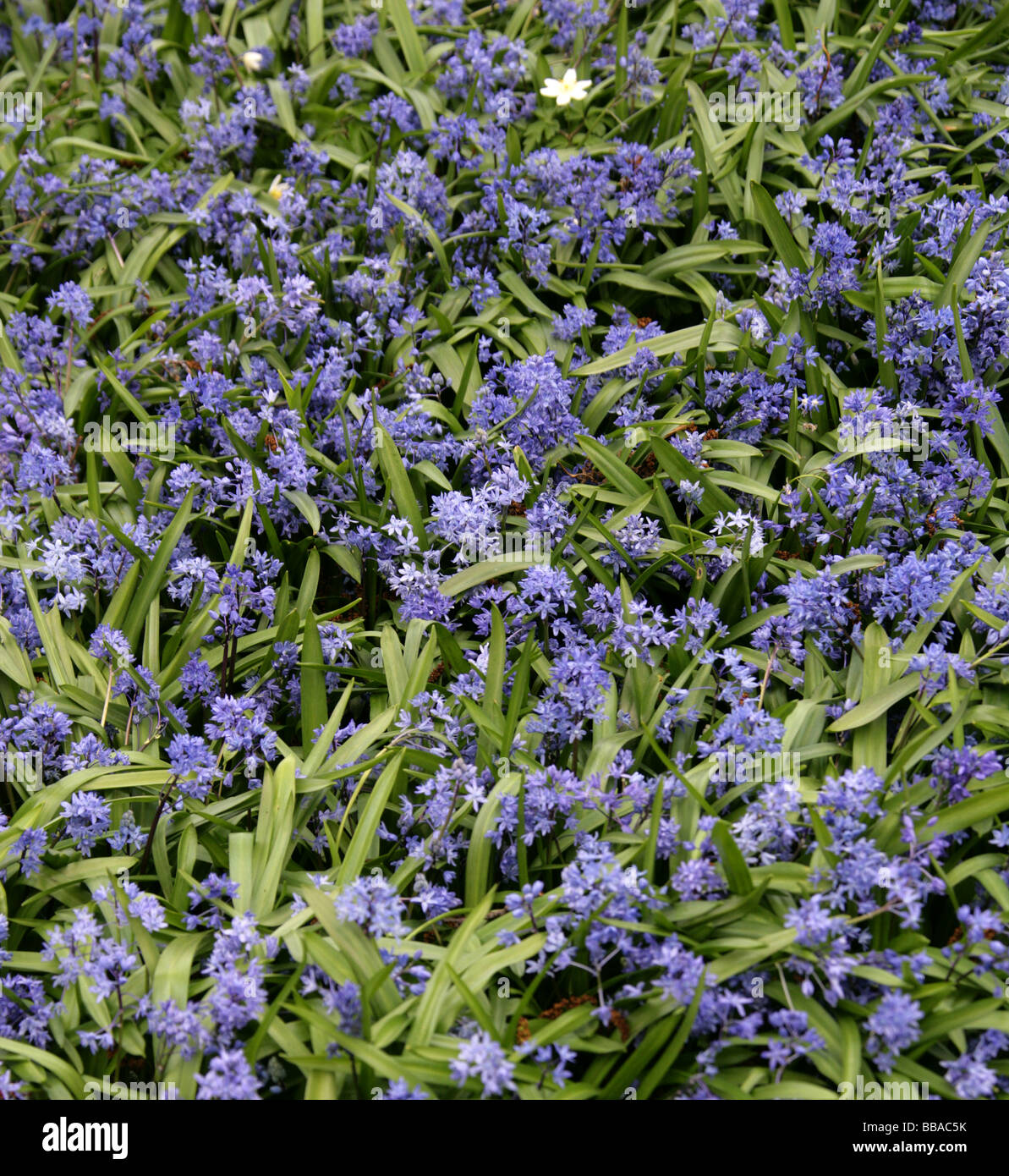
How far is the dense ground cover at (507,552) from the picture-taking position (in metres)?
2.67

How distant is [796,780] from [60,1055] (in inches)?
82.4

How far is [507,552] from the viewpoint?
3725 millimetres

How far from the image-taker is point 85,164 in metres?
5.14

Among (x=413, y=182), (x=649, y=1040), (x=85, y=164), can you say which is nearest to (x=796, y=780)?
(x=649, y=1040)

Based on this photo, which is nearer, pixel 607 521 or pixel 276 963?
pixel 276 963

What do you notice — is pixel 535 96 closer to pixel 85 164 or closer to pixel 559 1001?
pixel 85 164

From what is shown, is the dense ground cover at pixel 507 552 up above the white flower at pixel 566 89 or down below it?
below

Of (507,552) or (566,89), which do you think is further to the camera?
(566,89)

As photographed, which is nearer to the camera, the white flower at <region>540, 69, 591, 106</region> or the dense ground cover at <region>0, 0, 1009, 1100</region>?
the dense ground cover at <region>0, 0, 1009, 1100</region>

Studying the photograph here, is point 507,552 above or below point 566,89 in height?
below

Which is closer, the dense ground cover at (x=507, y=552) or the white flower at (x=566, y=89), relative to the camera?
the dense ground cover at (x=507, y=552)

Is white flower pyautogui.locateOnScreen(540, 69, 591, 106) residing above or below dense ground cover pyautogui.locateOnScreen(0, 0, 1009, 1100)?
above

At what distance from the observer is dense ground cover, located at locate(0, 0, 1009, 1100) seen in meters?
2.67

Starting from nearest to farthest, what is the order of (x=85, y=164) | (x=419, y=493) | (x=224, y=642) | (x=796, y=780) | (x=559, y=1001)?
(x=559, y=1001) → (x=796, y=780) → (x=224, y=642) → (x=419, y=493) → (x=85, y=164)
